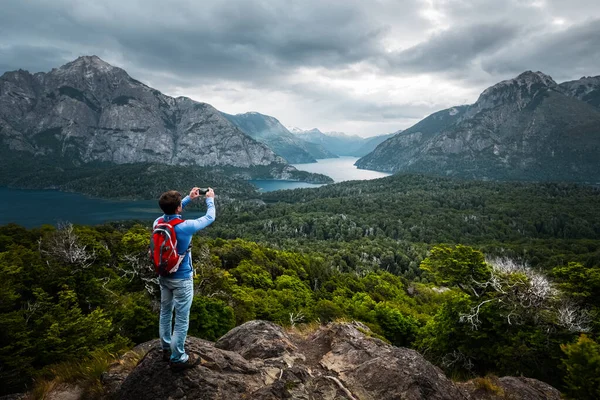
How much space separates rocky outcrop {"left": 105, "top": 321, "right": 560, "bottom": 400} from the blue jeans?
0.71 metres

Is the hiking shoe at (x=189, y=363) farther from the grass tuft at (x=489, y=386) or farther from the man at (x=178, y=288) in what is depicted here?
the grass tuft at (x=489, y=386)

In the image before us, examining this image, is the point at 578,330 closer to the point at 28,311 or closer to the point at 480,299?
the point at 480,299

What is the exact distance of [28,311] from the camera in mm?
20672

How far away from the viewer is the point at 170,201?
7043mm

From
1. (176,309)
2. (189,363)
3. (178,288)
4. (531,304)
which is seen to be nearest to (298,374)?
(189,363)

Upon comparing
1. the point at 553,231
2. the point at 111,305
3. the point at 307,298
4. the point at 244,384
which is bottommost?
the point at 553,231

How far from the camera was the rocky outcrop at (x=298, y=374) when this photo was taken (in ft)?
25.0

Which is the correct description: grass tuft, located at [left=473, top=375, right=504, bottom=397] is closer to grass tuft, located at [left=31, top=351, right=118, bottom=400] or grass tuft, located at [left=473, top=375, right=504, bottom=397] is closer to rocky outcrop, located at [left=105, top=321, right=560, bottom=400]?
rocky outcrop, located at [left=105, top=321, right=560, bottom=400]

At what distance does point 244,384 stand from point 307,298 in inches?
1774

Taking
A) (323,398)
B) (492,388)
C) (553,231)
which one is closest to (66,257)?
(323,398)

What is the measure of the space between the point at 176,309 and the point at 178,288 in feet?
1.90

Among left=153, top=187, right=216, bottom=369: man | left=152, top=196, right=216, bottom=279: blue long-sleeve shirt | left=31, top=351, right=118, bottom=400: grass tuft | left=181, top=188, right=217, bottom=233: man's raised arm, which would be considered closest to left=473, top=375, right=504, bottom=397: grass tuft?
left=153, top=187, right=216, bottom=369: man

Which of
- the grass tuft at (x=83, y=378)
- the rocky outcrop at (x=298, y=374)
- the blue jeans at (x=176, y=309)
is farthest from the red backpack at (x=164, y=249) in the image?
the grass tuft at (x=83, y=378)

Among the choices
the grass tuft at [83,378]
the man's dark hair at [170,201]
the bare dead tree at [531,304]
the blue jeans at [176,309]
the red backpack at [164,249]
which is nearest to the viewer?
the red backpack at [164,249]
